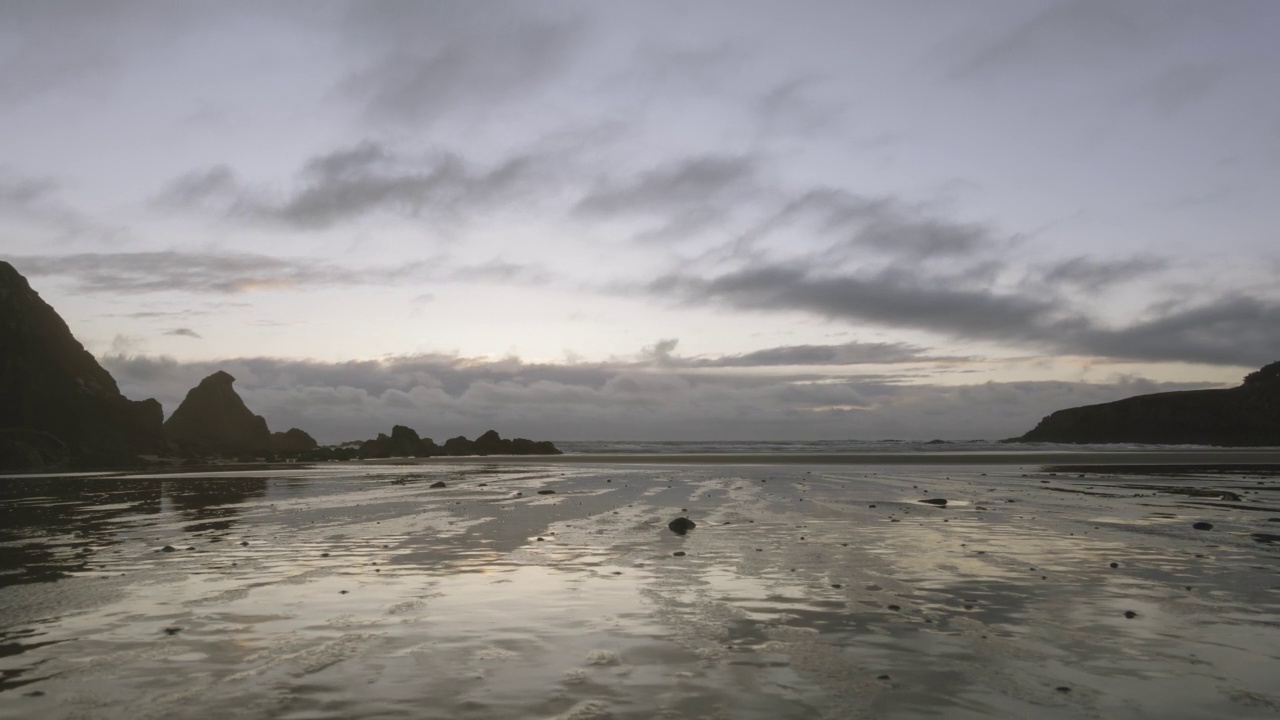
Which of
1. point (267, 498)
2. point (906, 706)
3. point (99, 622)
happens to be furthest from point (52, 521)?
point (906, 706)

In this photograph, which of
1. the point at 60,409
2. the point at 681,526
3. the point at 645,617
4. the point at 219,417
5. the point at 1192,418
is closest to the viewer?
the point at 645,617

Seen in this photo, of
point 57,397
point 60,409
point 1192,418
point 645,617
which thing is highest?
point 57,397

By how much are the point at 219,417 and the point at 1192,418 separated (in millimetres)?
162617

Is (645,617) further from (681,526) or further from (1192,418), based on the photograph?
(1192,418)

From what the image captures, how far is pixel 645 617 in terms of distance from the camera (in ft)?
36.8

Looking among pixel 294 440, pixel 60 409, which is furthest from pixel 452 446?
pixel 60 409

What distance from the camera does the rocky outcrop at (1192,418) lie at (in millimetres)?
121938

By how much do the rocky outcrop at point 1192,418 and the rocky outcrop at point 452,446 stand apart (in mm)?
102743

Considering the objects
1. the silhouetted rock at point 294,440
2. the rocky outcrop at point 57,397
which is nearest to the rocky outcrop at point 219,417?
the silhouetted rock at point 294,440

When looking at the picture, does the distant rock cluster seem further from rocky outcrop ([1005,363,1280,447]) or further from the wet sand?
rocky outcrop ([1005,363,1280,447])

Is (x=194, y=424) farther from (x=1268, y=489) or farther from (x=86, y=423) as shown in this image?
(x=1268, y=489)

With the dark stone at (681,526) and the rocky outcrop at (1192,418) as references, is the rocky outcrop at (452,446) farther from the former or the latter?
the rocky outcrop at (1192,418)

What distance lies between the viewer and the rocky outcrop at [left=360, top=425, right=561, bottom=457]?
113 meters

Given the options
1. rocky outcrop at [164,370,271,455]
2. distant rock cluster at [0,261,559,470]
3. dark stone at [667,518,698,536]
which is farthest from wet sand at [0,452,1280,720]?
rocky outcrop at [164,370,271,455]
